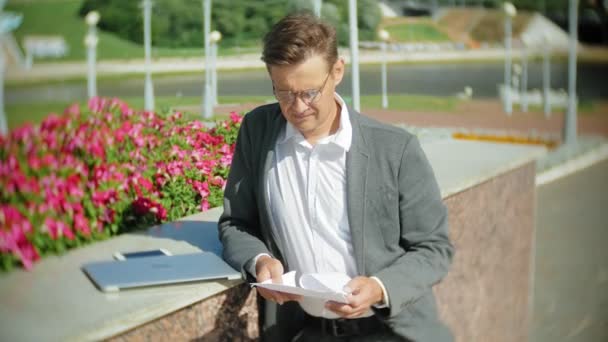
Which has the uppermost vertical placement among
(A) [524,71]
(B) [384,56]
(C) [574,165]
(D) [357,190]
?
(B) [384,56]

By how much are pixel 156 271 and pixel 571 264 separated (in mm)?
5257

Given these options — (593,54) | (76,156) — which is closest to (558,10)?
(593,54)

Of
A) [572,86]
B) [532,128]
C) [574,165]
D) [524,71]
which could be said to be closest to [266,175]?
[524,71]

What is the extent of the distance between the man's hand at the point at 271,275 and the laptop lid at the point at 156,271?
0.12 m

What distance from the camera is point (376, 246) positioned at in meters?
2.43

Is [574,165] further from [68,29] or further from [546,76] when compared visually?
[68,29]

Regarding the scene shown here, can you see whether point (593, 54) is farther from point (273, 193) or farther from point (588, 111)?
point (273, 193)

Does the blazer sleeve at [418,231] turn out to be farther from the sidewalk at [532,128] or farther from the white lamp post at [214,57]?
the sidewalk at [532,128]

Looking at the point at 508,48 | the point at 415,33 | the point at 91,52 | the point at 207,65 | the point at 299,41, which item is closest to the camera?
the point at 299,41

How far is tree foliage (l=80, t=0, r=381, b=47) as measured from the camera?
3382 mm

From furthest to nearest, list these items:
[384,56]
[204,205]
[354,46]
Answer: [384,56], [354,46], [204,205]

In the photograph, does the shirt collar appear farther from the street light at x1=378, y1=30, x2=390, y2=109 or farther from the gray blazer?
the street light at x1=378, y1=30, x2=390, y2=109

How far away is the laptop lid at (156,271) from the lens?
229cm

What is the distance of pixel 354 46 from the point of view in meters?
4.54
